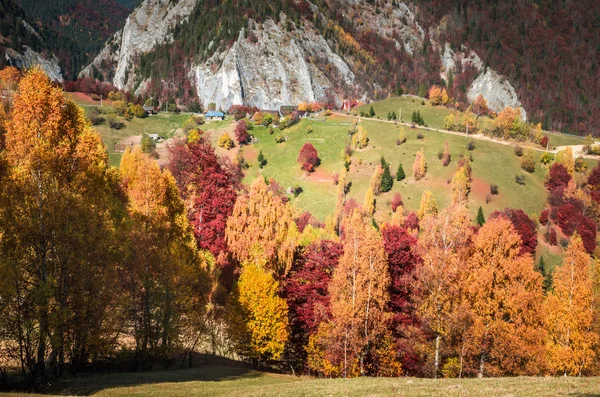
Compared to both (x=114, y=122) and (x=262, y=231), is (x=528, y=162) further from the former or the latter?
(x=114, y=122)

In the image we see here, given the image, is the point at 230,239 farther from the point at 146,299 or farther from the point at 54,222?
the point at 54,222

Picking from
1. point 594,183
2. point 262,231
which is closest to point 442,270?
point 262,231

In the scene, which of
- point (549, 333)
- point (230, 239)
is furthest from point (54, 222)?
point (549, 333)

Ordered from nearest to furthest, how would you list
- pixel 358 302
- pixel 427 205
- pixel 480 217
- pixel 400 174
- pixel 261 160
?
pixel 358 302, pixel 480 217, pixel 427 205, pixel 400 174, pixel 261 160

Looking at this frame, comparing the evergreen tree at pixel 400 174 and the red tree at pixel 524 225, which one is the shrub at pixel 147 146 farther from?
the red tree at pixel 524 225

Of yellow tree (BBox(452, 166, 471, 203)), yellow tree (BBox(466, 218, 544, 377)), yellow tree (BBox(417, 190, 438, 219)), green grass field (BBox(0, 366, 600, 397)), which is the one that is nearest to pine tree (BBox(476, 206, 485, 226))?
yellow tree (BBox(452, 166, 471, 203))

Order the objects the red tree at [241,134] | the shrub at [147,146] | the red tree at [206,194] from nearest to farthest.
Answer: the red tree at [206,194] → the shrub at [147,146] → the red tree at [241,134]

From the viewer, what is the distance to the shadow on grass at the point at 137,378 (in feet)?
63.8

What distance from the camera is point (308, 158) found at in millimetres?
136750

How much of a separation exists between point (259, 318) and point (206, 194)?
16.2 meters

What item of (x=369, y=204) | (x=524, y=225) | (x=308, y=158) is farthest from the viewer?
(x=308, y=158)

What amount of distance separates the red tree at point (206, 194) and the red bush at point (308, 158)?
→ 89011mm

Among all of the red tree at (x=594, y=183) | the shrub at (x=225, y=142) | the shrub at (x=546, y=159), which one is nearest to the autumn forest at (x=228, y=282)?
the red tree at (x=594, y=183)

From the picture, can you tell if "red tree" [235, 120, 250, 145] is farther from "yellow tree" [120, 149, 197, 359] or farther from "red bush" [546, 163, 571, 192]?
"yellow tree" [120, 149, 197, 359]
